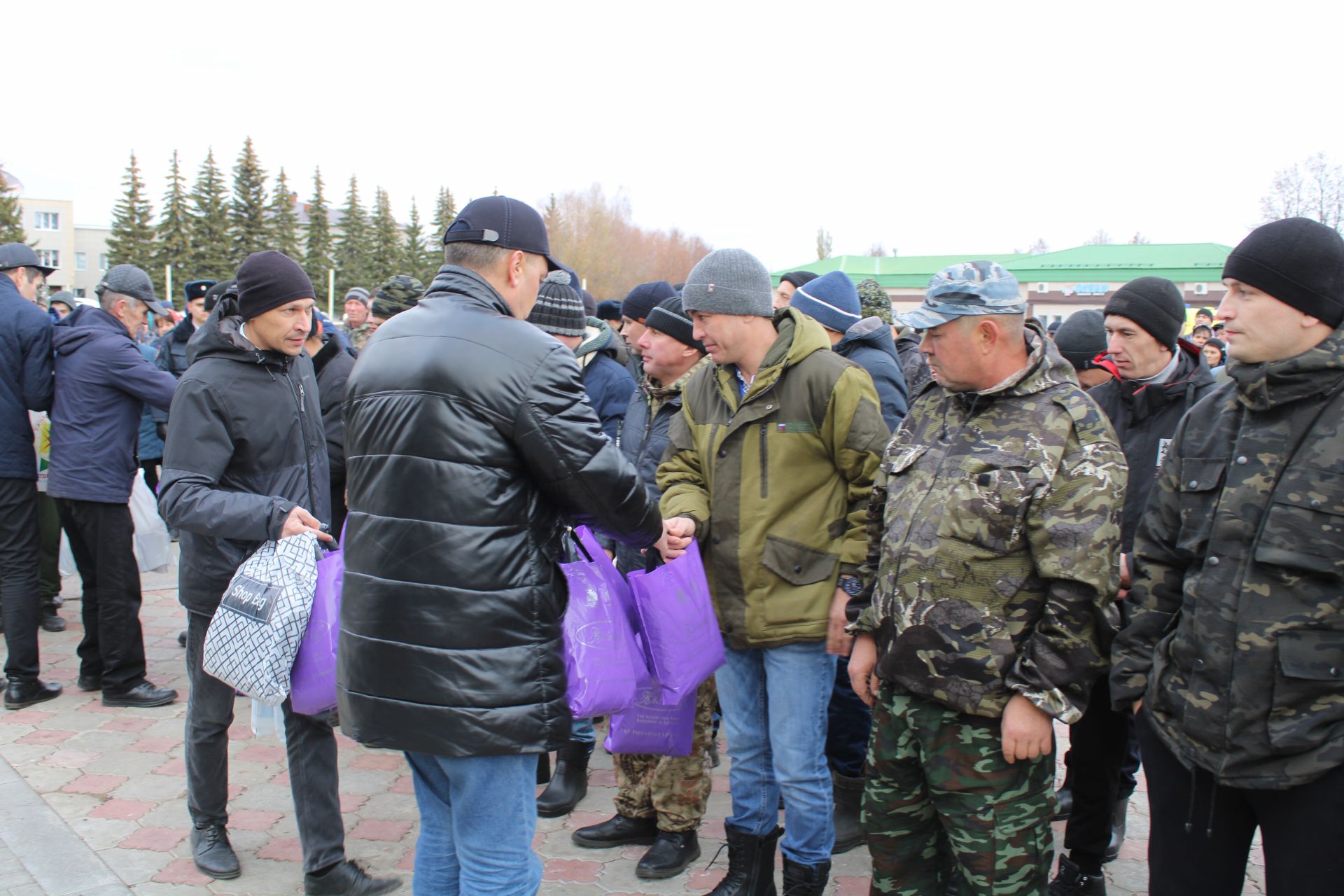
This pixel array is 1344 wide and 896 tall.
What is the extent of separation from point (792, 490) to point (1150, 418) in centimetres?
155

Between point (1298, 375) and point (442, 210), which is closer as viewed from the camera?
point (1298, 375)

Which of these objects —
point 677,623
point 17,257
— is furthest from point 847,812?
point 17,257

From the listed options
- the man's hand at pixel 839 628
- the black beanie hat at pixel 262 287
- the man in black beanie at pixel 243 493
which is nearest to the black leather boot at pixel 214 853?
the man in black beanie at pixel 243 493

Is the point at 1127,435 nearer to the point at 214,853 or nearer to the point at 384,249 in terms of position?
the point at 214,853

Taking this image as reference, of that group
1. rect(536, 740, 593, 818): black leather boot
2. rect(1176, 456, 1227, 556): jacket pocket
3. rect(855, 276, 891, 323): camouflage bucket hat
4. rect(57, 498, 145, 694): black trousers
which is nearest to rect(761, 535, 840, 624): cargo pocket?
rect(1176, 456, 1227, 556): jacket pocket

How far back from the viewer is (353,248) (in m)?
62.9

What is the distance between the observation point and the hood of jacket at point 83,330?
5.31m

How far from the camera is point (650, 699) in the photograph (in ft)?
10.8

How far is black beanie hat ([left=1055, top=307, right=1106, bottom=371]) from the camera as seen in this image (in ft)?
14.3

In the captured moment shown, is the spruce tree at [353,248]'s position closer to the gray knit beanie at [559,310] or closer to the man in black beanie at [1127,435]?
the gray knit beanie at [559,310]

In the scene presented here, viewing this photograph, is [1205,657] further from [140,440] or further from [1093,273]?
[1093,273]

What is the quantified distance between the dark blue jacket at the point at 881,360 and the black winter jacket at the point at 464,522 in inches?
93.8

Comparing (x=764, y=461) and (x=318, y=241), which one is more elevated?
(x=318, y=241)

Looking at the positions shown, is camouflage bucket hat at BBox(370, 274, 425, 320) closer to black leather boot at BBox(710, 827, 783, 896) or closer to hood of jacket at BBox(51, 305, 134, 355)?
hood of jacket at BBox(51, 305, 134, 355)
